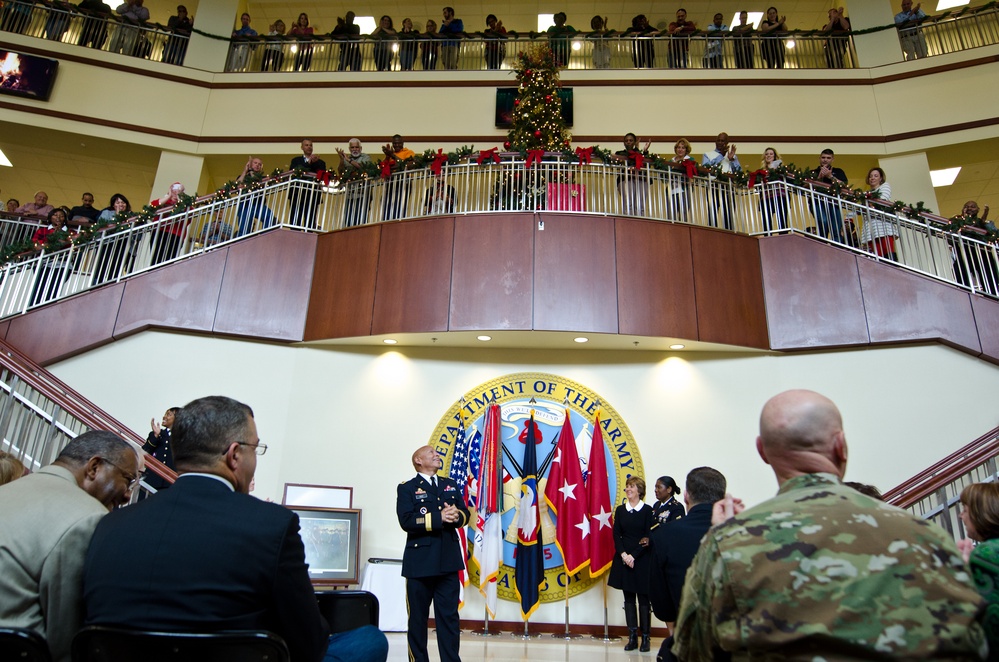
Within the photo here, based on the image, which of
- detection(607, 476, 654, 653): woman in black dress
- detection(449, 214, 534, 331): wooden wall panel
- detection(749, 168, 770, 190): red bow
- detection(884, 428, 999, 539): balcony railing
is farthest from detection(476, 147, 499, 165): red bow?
detection(884, 428, 999, 539): balcony railing

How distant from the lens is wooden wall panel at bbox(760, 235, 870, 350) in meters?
7.00

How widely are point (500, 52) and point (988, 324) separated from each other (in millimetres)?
8955

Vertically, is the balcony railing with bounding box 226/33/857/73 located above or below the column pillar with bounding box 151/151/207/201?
above

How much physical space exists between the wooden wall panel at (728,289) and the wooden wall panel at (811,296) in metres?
0.14

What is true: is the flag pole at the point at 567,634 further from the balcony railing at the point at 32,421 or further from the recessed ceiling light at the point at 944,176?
the recessed ceiling light at the point at 944,176

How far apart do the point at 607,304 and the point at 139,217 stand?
5508 millimetres

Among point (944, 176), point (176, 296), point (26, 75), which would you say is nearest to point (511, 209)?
point (176, 296)

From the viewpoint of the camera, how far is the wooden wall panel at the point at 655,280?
698cm

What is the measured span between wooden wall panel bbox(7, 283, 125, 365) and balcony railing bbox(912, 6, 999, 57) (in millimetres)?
12591

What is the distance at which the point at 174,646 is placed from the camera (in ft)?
5.11

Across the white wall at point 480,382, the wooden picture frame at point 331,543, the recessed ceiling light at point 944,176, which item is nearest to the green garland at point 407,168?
the white wall at point 480,382

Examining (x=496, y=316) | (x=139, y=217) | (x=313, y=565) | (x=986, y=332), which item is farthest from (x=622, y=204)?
(x=139, y=217)

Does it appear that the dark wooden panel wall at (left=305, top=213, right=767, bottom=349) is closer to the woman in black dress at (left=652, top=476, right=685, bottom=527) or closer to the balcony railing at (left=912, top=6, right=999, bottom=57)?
the woman in black dress at (left=652, top=476, right=685, bottom=527)

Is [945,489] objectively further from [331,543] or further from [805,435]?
[331,543]
